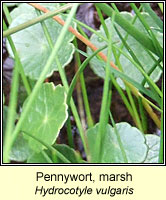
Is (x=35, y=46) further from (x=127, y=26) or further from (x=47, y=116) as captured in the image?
(x=127, y=26)

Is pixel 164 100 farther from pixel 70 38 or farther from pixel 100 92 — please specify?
pixel 100 92

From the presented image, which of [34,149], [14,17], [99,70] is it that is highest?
[14,17]

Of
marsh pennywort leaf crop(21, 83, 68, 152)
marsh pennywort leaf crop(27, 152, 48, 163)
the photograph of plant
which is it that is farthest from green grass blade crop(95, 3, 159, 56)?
marsh pennywort leaf crop(27, 152, 48, 163)

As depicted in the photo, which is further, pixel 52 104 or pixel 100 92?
pixel 100 92

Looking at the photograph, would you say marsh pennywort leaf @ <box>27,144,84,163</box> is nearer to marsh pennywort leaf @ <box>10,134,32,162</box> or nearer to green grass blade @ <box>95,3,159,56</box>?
marsh pennywort leaf @ <box>10,134,32,162</box>

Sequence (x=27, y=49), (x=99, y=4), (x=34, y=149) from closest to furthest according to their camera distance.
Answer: (x=99, y=4), (x=34, y=149), (x=27, y=49)

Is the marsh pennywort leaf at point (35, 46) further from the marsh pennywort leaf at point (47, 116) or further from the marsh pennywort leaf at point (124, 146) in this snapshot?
the marsh pennywort leaf at point (124, 146)

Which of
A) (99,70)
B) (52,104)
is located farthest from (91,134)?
(99,70)
